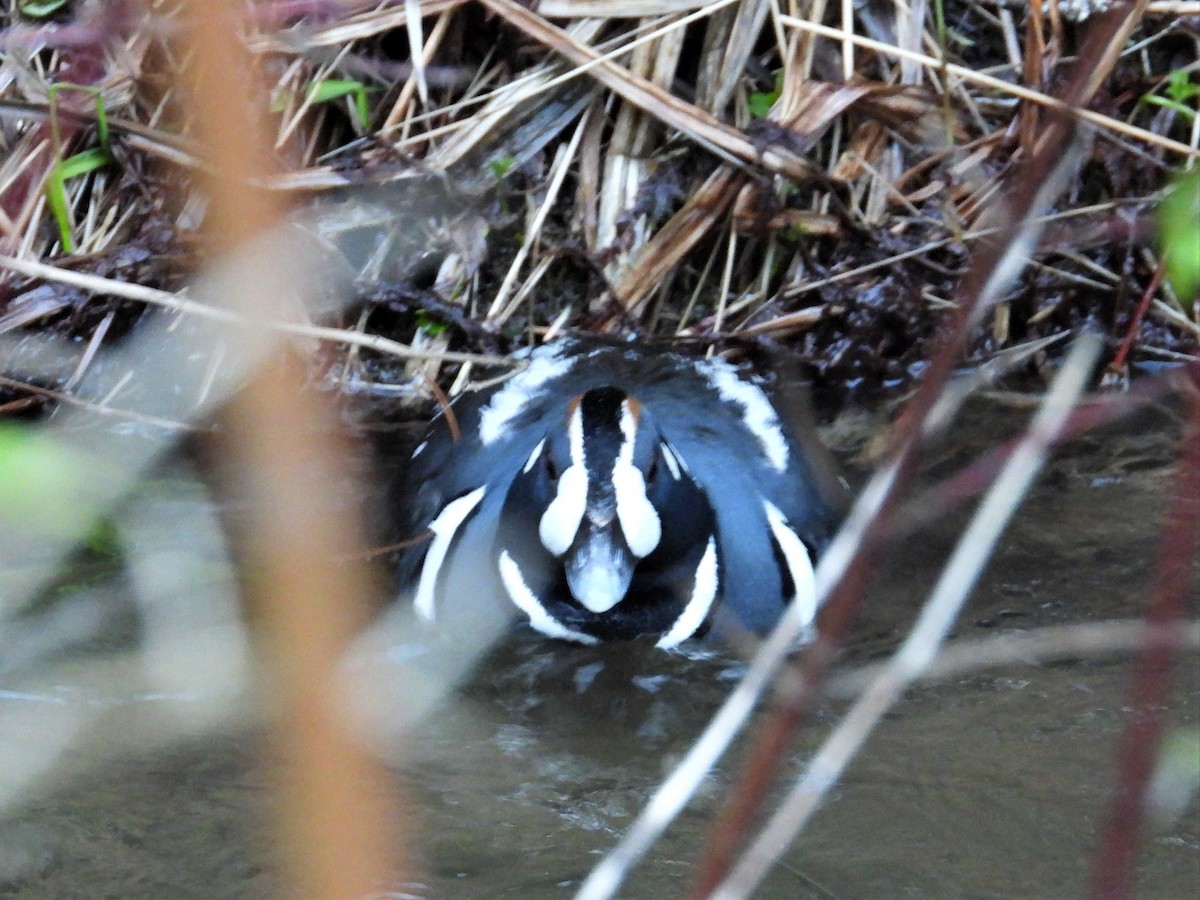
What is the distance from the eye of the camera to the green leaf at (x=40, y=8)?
16.0 ft

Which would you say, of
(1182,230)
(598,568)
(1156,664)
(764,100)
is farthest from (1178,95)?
(1156,664)

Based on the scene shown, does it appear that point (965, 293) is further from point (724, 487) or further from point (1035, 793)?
point (724, 487)

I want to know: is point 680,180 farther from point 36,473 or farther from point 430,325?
point 36,473

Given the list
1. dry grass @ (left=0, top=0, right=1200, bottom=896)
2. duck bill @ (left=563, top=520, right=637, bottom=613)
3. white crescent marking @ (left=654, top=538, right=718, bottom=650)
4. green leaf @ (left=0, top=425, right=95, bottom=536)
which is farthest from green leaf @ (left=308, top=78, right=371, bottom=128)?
green leaf @ (left=0, top=425, right=95, bottom=536)

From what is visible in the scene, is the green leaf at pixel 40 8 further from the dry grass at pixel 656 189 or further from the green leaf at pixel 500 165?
the green leaf at pixel 500 165

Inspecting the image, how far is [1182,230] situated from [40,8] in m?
4.45

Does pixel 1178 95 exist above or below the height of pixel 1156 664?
above

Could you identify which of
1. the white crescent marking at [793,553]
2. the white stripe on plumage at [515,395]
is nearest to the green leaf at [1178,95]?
the white crescent marking at [793,553]

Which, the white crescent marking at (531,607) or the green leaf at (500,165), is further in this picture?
the green leaf at (500,165)

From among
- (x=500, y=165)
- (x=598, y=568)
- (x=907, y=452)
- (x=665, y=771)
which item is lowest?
(x=665, y=771)

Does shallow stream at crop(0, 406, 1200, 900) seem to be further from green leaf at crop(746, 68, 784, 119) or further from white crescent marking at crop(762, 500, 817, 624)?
green leaf at crop(746, 68, 784, 119)

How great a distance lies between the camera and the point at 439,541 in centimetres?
428

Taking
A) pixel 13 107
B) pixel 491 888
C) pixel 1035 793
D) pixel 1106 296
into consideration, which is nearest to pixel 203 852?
pixel 491 888

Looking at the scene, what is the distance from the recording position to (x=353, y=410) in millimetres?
5109
